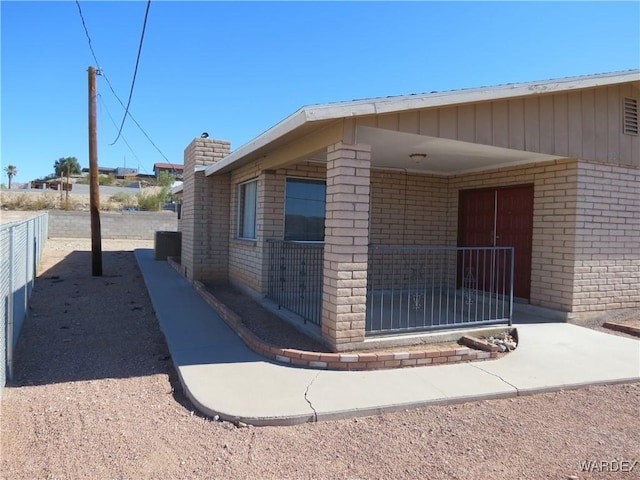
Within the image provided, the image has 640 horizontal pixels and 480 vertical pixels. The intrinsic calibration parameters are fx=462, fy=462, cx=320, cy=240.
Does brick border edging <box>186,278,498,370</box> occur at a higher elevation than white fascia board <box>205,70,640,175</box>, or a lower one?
lower

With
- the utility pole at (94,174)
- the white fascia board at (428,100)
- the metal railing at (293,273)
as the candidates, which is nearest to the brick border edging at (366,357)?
the metal railing at (293,273)

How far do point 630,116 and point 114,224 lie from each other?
86.5ft

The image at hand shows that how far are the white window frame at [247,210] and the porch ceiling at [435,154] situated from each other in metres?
1.87

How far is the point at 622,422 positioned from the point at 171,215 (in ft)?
90.3

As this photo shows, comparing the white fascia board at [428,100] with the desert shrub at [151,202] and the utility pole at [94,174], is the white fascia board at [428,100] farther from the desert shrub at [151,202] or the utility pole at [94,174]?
the desert shrub at [151,202]

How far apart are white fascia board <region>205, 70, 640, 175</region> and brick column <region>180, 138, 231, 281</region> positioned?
4.02 meters

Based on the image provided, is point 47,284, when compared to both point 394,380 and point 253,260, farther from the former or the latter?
point 394,380

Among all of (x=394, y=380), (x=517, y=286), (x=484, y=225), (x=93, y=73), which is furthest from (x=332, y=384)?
(x=93, y=73)

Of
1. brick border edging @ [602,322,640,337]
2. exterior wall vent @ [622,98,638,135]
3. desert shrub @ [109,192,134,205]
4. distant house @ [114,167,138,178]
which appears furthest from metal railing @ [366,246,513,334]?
distant house @ [114,167,138,178]

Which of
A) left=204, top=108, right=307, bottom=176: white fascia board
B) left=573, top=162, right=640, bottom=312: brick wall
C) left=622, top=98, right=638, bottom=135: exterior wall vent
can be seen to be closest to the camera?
left=204, top=108, right=307, bottom=176: white fascia board

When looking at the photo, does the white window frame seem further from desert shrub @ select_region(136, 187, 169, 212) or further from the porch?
desert shrub @ select_region(136, 187, 169, 212)

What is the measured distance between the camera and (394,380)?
14.8 ft

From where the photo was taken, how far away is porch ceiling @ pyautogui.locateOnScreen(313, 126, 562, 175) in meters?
5.61

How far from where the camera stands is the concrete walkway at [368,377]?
385 centimetres
